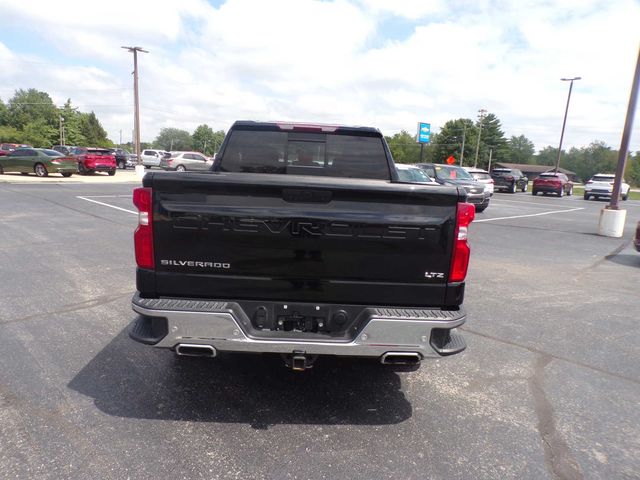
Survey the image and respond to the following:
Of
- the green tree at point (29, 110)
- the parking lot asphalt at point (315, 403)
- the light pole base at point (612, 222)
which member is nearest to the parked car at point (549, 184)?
the light pole base at point (612, 222)

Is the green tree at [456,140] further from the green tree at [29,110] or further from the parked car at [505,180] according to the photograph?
the green tree at [29,110]

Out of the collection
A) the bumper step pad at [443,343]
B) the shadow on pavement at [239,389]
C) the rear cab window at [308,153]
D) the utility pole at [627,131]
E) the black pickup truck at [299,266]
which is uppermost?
the utility pole at [627,131]

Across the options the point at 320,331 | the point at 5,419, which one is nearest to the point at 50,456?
the point at 5,419

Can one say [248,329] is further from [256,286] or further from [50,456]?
[50,456]

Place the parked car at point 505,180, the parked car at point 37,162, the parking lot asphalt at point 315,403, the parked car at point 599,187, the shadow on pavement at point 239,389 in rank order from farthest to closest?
the parked car at point 505,180 → the parked car at point 599,187 → the parked car at point 37,162 → the shadow on pavement at point 239,389 → the parking lot asphalt at point 315,403

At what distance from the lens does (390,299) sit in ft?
9.44

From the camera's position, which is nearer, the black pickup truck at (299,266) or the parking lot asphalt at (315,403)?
the parking lot asphalt at (315,403)

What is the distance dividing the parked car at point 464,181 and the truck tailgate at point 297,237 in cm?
1359

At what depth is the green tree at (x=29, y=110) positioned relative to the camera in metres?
97.4

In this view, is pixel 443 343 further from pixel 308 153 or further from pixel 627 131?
pixel 627 131

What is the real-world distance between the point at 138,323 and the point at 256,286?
2.81 ft

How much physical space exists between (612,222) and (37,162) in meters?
27.2

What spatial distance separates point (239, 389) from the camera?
3.35 meters

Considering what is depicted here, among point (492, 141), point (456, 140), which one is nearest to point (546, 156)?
point (492, 141)
